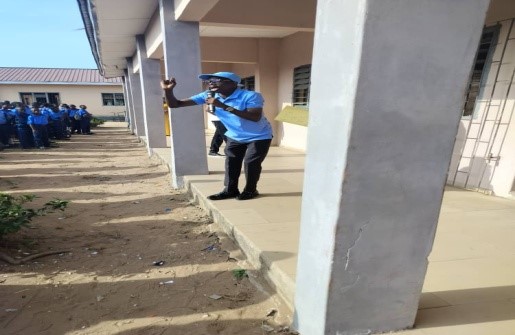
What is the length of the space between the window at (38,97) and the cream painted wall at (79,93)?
0.23 metres

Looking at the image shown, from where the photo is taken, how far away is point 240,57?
961 centimetres

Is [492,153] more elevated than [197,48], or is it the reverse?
[197,48]

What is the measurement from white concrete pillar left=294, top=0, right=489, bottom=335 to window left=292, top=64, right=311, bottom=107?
7005 mm

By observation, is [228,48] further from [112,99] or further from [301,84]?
[112,99]

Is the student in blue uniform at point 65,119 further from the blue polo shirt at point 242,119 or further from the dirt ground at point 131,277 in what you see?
the blue polo shirt at point 242,119

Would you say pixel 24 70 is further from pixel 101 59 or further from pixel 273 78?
pixel 273 78

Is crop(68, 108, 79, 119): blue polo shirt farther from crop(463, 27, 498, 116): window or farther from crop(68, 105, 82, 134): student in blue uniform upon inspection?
crop(463, 27, 498, 116): window

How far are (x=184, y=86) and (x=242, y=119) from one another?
1.81m

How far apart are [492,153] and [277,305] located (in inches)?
153

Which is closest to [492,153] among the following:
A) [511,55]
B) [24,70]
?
[511,55]

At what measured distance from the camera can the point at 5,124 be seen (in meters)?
12.3

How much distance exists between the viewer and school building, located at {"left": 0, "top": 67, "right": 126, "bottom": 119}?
25.3 metres

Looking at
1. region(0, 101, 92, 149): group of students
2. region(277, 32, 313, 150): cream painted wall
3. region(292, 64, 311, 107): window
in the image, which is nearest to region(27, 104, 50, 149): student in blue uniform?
region(0, 101, 92, 149): group of students

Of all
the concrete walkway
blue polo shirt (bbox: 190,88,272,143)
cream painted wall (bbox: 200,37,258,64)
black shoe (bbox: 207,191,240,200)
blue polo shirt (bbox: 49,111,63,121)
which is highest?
cream painted wall (bbox: 200,37,258,64)
